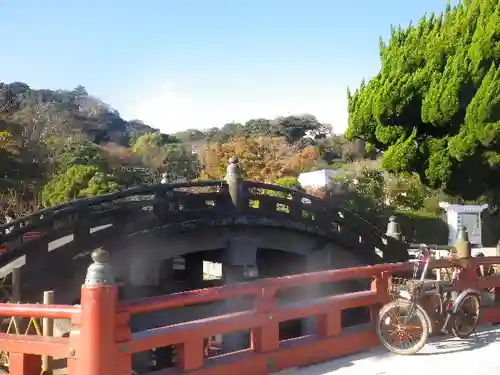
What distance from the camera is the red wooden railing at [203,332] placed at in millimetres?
4203

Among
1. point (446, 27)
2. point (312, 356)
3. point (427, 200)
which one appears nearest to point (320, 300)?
point (312, 356)

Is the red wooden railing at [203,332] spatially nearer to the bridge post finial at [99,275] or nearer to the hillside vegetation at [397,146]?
the bridge post finial at [99,275]

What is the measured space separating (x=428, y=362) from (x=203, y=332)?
99.5 inches

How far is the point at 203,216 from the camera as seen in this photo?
38.0ft

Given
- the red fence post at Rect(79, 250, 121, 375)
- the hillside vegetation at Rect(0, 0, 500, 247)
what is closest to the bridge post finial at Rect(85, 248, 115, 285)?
the red fence post at Rect(79, 250, 121, 375)

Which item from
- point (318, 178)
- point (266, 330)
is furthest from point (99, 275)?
point (318, 178)

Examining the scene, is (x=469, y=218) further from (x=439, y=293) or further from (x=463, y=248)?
(x=439, y=293)

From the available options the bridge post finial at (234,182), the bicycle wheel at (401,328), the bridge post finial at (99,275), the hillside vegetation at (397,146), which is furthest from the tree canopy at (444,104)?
the bridge post finial at (99,275)

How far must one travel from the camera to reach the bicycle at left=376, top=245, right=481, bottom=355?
6.13m

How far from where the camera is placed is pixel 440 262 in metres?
6.88

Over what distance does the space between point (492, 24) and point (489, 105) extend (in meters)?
2.24

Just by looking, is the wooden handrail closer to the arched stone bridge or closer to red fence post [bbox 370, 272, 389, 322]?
red fence post [bbox 370, 272, 389, 322]

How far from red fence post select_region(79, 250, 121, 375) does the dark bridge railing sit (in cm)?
495

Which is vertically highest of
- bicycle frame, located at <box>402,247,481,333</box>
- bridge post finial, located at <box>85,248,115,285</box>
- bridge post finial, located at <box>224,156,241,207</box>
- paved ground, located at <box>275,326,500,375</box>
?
bridge post finial, located at <box>224,156,241,207</box>
